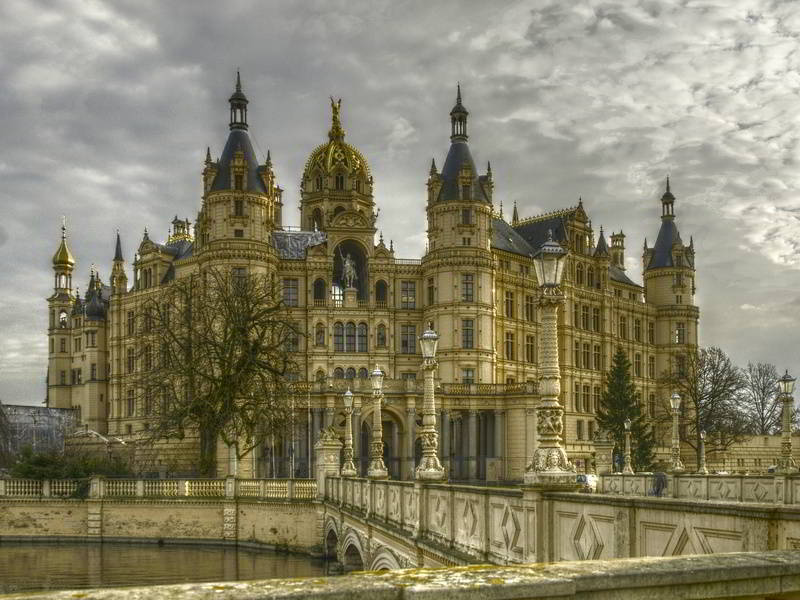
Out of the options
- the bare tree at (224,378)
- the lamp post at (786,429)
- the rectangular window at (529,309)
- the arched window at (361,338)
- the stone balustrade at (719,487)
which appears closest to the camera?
the stone balustrade at (719,487)

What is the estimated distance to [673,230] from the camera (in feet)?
307

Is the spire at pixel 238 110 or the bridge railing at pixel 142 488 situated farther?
the spire at pixel 238 110

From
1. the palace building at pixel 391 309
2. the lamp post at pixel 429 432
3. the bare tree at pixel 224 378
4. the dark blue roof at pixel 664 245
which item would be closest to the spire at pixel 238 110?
the palace building at pixel 391 309

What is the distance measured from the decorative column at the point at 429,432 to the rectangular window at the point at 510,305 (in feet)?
173

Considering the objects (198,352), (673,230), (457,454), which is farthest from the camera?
(673,230)

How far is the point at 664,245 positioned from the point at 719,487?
6385 centimetres

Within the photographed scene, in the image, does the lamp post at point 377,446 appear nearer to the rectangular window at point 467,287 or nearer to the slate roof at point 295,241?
the rectangular window at point 467,287

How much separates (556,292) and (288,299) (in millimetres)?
59790

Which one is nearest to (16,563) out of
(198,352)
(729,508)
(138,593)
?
(198,352)

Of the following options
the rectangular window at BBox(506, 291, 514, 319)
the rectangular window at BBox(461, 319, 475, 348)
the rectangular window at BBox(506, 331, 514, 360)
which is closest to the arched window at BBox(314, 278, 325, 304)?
the rectangular window at BBox(461, 319, 475, 348)

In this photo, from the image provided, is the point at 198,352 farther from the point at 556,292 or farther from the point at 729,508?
the point at 729,508

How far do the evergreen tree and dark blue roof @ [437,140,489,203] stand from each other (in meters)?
16.5

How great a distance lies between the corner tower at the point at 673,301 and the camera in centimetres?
9125

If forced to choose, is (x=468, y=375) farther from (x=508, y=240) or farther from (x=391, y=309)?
(x=508, y=240)
